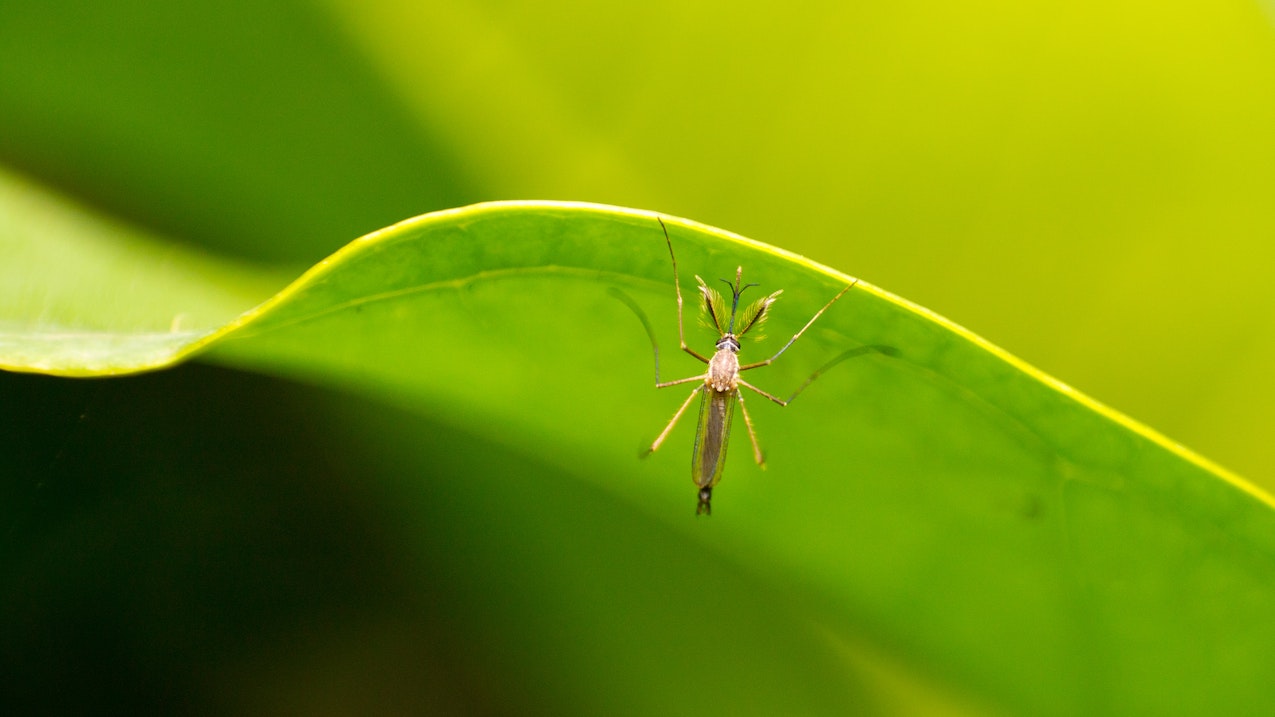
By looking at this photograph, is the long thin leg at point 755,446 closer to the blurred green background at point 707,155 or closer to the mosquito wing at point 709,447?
the mosquito wing at point 709,447

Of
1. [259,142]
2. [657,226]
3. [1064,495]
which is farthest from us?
[259,142]

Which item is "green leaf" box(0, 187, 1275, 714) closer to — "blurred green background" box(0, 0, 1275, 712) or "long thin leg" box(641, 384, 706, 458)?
"long thin leg" box(641, 384, 706, 458)

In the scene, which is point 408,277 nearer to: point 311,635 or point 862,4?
point 311,635

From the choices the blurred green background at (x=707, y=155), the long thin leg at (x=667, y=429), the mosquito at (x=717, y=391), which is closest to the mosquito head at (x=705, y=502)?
the mosquito at (x=717, y=391)

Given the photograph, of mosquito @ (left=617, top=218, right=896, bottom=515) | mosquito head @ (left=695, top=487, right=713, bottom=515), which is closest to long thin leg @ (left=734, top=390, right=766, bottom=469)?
mosquito @ (left=617, top=218, right=896, bottom=515)

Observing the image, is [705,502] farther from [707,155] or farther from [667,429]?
[707,155]

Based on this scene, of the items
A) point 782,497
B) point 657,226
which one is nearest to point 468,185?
point 782,497
